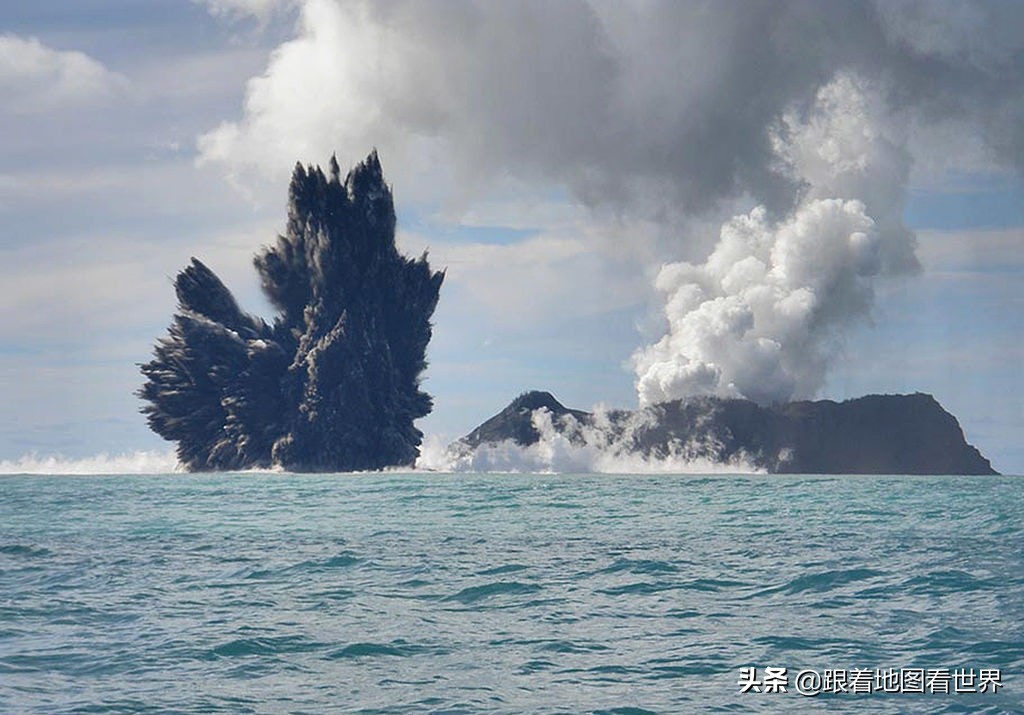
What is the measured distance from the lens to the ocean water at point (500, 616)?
16.9 metres

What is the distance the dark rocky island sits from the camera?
171125 mm

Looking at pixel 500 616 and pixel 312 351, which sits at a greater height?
pixel 312 351

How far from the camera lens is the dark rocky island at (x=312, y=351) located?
171125 millimetres

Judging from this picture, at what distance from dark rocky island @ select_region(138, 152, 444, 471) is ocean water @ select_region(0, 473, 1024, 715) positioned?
125376 millimetres

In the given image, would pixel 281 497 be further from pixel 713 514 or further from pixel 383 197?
pixel 383 197

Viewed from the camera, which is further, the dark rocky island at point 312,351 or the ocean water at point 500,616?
the dark rocky island at point 312,351

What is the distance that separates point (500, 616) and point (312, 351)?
495 feet

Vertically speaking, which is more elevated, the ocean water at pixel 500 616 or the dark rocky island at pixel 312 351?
the dark rocky island at pixel 312 351

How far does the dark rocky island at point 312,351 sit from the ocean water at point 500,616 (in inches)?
4936

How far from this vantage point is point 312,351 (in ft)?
563

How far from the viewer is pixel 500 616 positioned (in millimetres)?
23625

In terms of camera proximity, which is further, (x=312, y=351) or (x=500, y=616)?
(x=312, y=351)

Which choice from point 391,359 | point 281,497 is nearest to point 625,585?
point 281,497

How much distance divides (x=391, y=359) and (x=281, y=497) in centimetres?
9777
